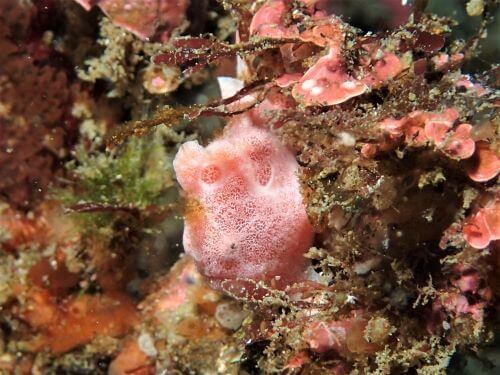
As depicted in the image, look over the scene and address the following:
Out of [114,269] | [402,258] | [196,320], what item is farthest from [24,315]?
[402,258]

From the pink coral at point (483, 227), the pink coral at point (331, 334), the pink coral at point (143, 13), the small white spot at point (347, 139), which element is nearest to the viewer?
the pink coral at point (483, 227)

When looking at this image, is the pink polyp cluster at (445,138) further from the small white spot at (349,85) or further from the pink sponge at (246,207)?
the pink sponge at (246,207)

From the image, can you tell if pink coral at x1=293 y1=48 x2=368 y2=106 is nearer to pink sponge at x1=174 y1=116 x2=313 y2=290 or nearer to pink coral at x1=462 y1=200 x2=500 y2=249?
pink sponge at x1=174 y1=116 x2=313 y2=290

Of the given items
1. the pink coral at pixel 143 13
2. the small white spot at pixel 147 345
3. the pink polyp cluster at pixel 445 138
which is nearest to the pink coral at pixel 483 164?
the pink polyp cluster at pixel 445 138

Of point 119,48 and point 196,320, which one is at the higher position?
point 119,48

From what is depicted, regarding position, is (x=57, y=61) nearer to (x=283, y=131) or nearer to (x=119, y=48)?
(x=119, y=48)

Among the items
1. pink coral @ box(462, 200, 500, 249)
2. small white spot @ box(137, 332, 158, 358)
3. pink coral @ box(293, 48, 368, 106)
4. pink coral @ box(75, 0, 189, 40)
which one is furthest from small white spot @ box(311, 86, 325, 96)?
small white spot @ box(137, 332, 158, 358)

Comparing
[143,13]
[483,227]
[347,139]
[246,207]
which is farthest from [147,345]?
[483,227]
